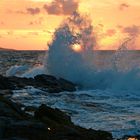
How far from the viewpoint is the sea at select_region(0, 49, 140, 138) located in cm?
1947

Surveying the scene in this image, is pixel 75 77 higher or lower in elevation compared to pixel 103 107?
higher

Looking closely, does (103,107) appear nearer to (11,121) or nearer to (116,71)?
(11,121)

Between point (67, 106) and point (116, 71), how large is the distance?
60.4ft

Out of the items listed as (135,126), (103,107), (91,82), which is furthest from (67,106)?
(91,82)

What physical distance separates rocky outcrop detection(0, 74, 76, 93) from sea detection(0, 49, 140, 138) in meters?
0.96

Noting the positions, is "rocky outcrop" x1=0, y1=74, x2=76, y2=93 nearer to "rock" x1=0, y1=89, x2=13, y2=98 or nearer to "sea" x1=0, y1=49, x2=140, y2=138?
"rock" x1=0, y1=89, x2=13, y2=98

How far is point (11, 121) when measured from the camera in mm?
12734

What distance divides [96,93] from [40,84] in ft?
13.2

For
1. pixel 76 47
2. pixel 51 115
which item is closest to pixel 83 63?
pixel 76 47

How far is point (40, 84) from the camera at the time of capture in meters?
33.1

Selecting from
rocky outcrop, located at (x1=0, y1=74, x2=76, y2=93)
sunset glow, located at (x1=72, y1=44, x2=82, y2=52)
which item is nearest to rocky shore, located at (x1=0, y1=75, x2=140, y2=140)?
rocky outcrop, located at (x1=0, y1=74, x2=76, y2=93)

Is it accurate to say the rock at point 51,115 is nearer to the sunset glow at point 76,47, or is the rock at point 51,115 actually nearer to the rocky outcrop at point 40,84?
the rocky outcrop at point 40,84

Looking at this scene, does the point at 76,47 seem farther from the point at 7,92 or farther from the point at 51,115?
the point at 51,115

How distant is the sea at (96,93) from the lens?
19.5 metres
